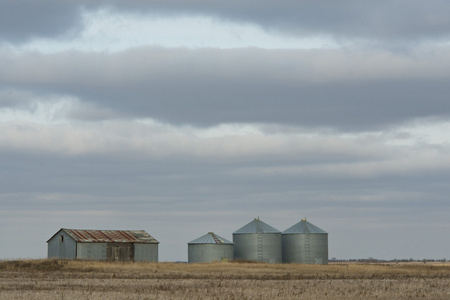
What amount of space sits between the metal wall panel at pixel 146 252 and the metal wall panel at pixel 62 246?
9.27 meters

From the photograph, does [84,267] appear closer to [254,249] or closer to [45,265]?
[45,265]

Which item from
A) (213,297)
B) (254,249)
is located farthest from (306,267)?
(213,297)

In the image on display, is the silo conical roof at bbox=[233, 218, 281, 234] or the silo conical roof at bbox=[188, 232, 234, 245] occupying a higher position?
the silo conical roof at bbox=[233, 218, 281, 234]

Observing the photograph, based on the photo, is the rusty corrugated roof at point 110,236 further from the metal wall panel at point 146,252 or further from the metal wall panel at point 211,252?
the metal wall panel at point 211,252

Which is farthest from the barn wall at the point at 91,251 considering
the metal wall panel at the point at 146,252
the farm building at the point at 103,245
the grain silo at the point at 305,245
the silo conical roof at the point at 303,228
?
the silo conical roof at the point at 303,228

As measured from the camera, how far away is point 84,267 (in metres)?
72.5

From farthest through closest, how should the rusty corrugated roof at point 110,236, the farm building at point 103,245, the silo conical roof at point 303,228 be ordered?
the silo conical roof at point 303,228 < the rusty corrugated roof at point 110,236 < the farm building at point 103,245

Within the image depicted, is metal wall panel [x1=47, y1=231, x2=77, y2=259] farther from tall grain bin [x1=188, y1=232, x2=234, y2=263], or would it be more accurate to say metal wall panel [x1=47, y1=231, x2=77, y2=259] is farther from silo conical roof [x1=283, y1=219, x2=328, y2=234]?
silo conical roof [x1=283, y1=219, x2=328, y2=234]

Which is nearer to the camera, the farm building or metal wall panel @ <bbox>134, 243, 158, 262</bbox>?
the farm building

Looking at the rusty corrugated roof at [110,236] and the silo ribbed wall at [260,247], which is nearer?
the rusty corrugated roof at [110,236]

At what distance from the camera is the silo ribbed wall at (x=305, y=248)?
9825cm

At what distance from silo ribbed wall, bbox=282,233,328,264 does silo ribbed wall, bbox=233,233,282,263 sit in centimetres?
241

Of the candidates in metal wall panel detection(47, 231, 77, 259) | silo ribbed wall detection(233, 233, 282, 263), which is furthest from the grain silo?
metal wall panel detection(47, 231, 77, 259)

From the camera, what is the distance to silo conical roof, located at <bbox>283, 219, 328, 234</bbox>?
328ft
